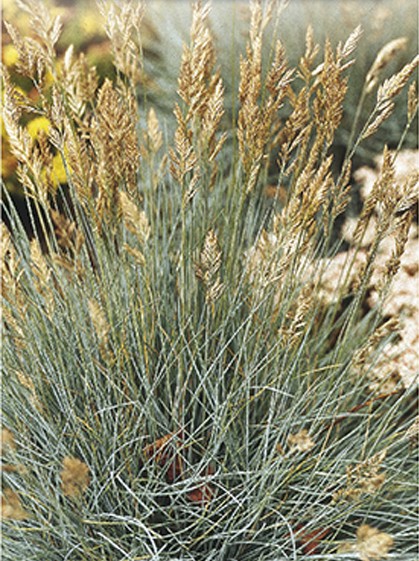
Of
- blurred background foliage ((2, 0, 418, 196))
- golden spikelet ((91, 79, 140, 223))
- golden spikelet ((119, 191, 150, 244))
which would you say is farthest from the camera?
blurred background foliage ((2, 0, 418, 196))

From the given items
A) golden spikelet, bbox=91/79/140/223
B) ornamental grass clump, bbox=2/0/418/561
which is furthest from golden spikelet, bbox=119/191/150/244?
golden spikelet, bbox=91/79/140/223

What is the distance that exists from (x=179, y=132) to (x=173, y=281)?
645 millimetres

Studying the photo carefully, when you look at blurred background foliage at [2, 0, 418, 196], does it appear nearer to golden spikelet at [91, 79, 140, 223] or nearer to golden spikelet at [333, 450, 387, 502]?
golden spikelet at [91, 79, 140, 223]

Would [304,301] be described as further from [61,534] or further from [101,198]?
[61,534]

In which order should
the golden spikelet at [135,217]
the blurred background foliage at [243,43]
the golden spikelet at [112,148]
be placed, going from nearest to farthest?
the golden spikelet at [135,217] → the golden spikelet at [112,148] → the blurred background foliage at [243,43]

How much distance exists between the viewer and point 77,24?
A: 389 cm

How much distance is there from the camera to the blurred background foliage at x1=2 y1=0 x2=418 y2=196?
357cm

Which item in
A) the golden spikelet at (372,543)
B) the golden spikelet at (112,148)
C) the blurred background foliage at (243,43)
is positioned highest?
the blurred background foliage at (243,43)

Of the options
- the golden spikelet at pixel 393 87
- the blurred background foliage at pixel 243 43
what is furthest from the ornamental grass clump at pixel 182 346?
the blurred background foliage at pixel 243 43

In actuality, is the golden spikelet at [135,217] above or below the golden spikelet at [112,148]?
below

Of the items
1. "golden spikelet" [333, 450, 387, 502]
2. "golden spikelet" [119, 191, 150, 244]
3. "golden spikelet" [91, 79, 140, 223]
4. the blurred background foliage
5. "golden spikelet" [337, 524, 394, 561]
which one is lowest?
"golden spikelet" [337, 524, 394, 561]

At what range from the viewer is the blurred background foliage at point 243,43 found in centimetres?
357

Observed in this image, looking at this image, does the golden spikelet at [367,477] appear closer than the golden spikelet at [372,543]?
No

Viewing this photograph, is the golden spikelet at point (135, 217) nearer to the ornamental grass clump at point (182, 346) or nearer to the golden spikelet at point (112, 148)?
the ornamental grass clump at point (182, 346)
